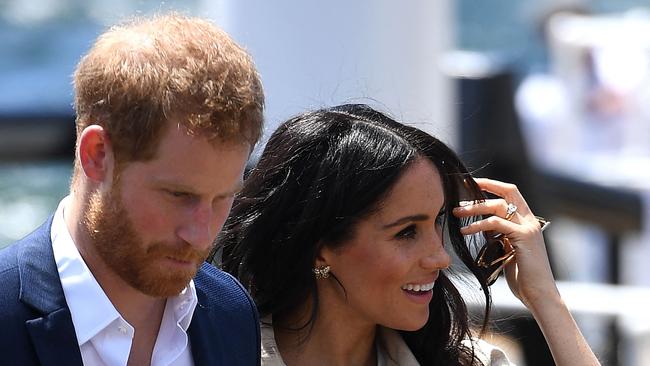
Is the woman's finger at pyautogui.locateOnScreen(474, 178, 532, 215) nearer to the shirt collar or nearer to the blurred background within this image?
the blurred background

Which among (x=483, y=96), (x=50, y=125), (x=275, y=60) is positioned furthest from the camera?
(x=483, y=96)

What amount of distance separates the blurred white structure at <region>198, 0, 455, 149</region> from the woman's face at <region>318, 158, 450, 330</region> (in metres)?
1.51

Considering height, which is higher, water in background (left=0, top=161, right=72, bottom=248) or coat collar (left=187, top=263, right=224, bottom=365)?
coat collar (left=187, top=263, right=224, bottom=365)

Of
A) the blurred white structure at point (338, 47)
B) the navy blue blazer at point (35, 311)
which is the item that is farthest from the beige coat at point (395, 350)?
the blurred white structure at point (338, 47)

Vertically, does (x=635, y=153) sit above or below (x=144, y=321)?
below

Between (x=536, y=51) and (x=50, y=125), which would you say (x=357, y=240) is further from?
(x=536, y=51)

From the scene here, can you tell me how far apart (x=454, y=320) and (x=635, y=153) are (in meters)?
6.64

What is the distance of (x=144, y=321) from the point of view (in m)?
2.13

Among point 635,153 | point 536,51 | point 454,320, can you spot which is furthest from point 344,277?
point 536,51

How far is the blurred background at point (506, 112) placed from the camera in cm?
429

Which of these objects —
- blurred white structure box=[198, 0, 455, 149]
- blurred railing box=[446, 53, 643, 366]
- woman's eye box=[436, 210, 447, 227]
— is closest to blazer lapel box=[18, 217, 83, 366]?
woman's eye box=[436, 210, 447, 227]

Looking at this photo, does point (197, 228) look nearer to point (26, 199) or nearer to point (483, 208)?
point (483, 208)

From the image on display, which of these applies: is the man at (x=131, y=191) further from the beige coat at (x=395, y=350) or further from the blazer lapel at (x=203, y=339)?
the beige coat at (x=395, y=350)

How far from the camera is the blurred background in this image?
4.29 meters
